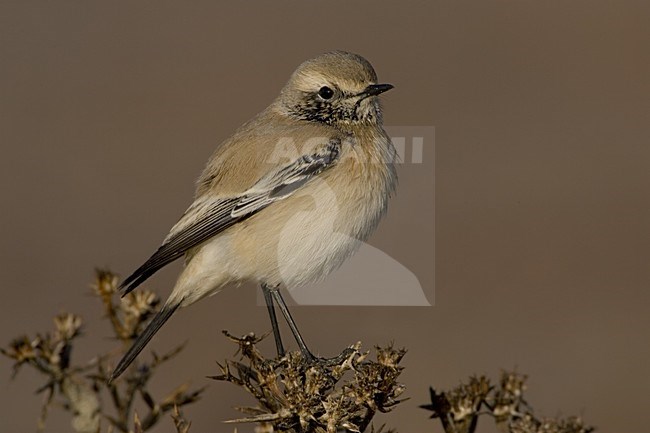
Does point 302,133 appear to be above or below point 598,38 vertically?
below

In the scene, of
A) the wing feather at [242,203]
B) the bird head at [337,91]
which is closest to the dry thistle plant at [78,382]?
the wing feather at [242,203]

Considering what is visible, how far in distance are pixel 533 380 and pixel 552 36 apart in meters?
8.63

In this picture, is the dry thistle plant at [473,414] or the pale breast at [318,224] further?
Result: the pale breast at [318,224]

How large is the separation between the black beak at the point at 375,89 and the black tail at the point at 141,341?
1518 millimetres

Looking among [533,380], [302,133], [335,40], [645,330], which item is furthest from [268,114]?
[335,40]

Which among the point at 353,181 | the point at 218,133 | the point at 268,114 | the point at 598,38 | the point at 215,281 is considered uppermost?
the point at 598,38

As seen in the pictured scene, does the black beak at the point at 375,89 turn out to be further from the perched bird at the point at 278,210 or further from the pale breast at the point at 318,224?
the pale breast at the point at 318,224

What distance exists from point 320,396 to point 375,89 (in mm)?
2367

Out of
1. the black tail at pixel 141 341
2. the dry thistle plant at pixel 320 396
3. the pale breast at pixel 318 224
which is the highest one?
the pale breast at pixel 318 224

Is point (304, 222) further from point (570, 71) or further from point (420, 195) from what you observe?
point (570, 71)

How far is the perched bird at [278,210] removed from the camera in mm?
5457

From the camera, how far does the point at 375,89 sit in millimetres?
5875

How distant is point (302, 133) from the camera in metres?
5.73

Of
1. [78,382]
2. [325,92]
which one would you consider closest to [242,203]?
[325,92]
